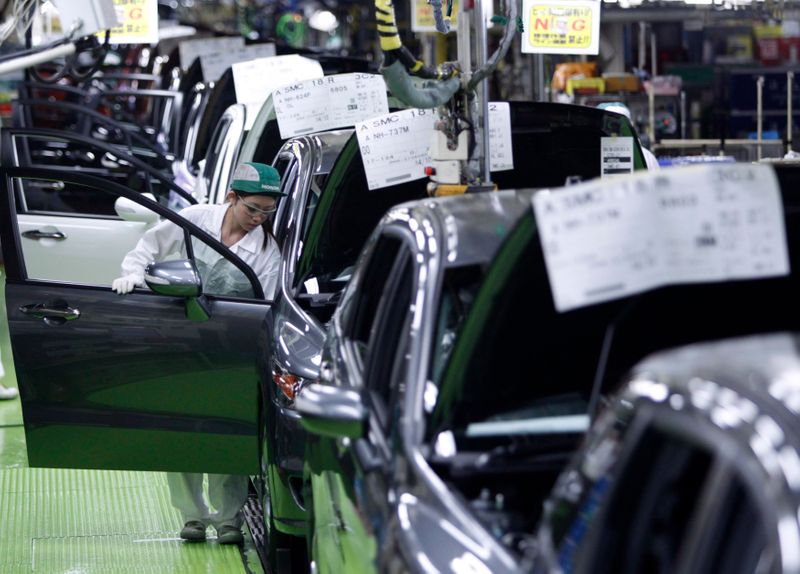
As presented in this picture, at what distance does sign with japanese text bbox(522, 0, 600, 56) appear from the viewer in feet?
29.8

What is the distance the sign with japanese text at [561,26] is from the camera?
907 cm

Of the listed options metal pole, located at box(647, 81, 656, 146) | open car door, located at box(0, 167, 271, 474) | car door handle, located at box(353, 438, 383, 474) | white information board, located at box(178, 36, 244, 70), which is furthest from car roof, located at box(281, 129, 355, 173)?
white information board, located at box(178, 36, 244, 70)

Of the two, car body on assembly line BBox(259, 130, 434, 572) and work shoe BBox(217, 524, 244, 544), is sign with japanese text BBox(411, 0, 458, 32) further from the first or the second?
work shoe BBox(217, 524, 244, 544)

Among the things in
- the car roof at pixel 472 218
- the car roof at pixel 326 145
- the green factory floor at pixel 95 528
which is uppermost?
the car roof at pixel 472 218

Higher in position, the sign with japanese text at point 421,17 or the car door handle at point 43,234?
the sign with japanese text at point 421,17

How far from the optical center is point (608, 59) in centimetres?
1644

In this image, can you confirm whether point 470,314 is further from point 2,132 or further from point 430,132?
point 2,132

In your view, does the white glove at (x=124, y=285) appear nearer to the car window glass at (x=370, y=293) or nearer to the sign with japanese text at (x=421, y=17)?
the car window glass at (x=370, y=293)

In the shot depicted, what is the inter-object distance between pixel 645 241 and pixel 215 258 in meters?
3.98

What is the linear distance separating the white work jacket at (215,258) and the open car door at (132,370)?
30cm

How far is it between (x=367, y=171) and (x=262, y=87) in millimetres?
4842

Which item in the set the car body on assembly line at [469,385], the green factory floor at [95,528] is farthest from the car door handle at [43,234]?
the car body on assembly line at [469,385]

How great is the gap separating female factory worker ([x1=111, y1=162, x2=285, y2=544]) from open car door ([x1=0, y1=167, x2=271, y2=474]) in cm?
27

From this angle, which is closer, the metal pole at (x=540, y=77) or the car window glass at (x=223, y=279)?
the car window glass at (x=223, y=279)
